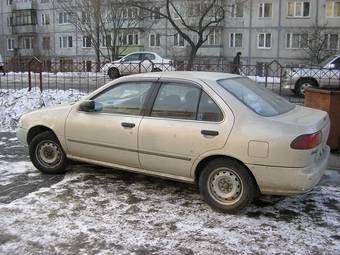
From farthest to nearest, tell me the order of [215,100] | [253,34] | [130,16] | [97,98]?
[253,34], [130,16], [97,98], [215,100]

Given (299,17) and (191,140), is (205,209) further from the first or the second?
(299,17)

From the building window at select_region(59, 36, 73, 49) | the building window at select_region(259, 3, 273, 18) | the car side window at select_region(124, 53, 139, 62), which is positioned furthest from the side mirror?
the building window at select_region(59, 36, 73, 49)

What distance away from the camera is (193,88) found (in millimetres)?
5438

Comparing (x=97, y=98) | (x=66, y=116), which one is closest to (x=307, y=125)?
(x=97, y=98)

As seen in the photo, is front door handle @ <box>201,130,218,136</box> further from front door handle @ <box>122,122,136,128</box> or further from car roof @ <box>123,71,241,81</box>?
front door handle @ <box>122,122,136,128</box>

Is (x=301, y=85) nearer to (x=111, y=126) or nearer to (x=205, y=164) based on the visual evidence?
(x=111, y=126)

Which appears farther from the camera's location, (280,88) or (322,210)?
(280,88)

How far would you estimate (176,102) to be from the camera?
5.52 m

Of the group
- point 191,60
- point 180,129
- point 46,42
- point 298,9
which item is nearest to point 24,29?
point 46,42

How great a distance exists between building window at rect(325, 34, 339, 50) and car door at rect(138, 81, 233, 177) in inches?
1529

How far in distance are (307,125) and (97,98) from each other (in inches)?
105

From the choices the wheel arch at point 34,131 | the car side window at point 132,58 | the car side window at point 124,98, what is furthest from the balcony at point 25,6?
the car side window at point 124,98

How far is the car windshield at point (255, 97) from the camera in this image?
5250 millimetres

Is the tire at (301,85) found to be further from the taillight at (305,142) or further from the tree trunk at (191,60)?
the taillight at (305,142)
